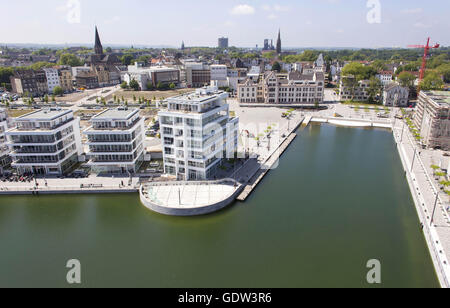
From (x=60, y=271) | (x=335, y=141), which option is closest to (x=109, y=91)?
(x=335, y=141)

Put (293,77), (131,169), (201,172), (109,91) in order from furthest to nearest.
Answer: (109,91)
(293,77)
(131,169)
(201,172)

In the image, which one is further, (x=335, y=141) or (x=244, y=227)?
(x=335, y=141)

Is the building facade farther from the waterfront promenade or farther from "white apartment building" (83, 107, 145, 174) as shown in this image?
the waterfront promenade

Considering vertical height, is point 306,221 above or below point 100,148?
below

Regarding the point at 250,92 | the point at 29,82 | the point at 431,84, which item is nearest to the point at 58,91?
the point at 29,82

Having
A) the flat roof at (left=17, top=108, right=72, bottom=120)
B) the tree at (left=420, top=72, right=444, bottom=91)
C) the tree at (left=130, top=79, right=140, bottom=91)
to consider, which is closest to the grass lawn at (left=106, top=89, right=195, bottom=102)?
the tree at (left=130, top=79, right=140, bottom=91)

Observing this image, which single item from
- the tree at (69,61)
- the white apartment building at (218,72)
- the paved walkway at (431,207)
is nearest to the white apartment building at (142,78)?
the white apartment building at (218,72)
